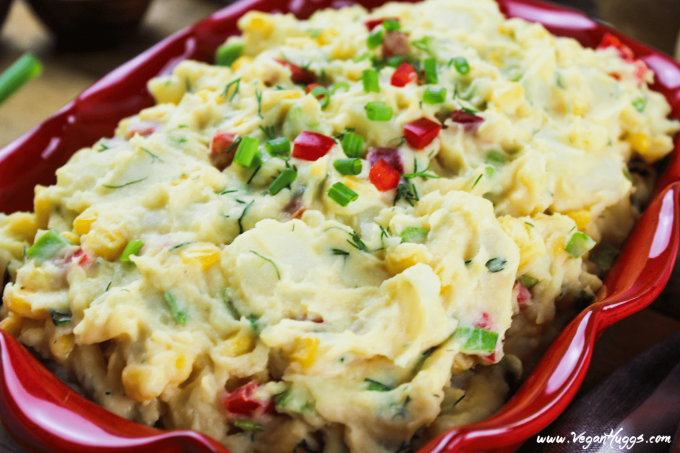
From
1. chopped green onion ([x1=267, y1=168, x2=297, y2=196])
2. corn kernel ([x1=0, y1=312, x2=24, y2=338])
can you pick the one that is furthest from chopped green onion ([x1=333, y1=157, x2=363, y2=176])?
corn kernel ([x1=0, y1=312, x2=24, y2=338])

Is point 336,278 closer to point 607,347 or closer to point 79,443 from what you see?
point 79,443

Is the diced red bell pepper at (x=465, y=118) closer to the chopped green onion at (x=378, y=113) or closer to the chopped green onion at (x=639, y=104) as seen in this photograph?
the chopped green onion at (x=378, y=113)

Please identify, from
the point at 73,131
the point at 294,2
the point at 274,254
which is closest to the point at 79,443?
the point at 274,254

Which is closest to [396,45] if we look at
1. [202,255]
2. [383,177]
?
[383,177]

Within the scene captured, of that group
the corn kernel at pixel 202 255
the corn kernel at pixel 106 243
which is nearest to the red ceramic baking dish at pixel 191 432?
the corn kernel at pixel 106 243

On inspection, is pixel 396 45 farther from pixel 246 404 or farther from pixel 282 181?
pixel 246 404

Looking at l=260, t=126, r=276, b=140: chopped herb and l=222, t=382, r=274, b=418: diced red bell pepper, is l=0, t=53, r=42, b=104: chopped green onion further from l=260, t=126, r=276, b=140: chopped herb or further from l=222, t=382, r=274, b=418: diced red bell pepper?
l=222, t=382, r=274, b=418: diced red bell pepper
